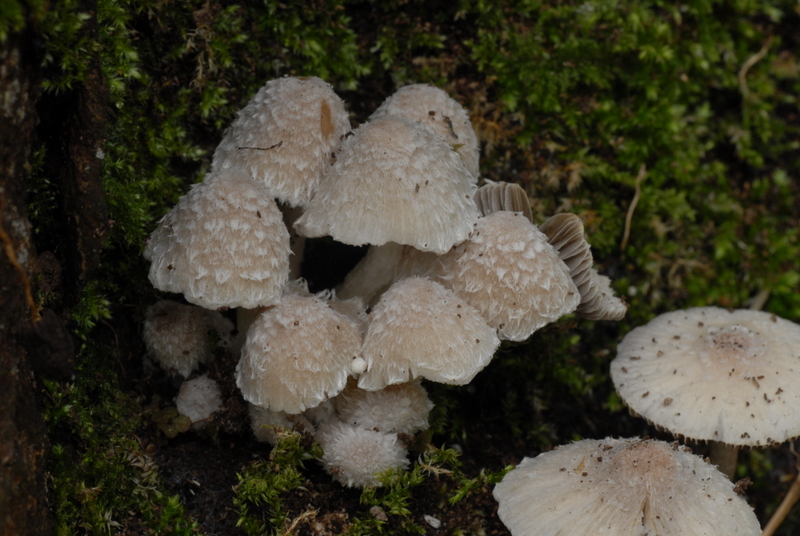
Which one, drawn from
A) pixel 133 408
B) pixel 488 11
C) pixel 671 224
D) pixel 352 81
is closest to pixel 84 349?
pixel 133 408

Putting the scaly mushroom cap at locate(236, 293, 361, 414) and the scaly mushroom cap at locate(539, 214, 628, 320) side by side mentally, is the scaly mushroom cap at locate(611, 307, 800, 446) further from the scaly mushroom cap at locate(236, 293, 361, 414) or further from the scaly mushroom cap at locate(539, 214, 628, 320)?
the scaly mushroom cap at locate(236, 293, 361, 414)

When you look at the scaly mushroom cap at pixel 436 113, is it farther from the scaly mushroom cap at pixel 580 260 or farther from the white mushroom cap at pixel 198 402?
the white mushroom cap at pixel 198 402

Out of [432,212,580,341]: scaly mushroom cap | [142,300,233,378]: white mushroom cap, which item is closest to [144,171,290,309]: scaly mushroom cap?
[142,300,233,378]: white mushroom cap

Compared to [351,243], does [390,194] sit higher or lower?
higher

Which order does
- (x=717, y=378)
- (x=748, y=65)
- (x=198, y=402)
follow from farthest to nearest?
1. (x=748, y=65)
2. (x=717, y=378)
3. (x=198, y=402)

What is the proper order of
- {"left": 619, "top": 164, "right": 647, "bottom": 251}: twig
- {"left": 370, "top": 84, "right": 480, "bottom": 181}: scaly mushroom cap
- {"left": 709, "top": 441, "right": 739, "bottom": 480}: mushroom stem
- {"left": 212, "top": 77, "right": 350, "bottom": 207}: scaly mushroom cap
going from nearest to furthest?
{"left": 212, "top": 77, "right": 350, "bottom": 207}: scaly mushroom cap < {"left": 370, "top": 84, "right": 480, "bottom": 181}: scaly mushroom cap < {"left": 709, "top": 441, "right": 739, "bottom": 480}: mushroom stem < {"left": 619, "top": 164, "right": 647, "bottom": 251}: twig

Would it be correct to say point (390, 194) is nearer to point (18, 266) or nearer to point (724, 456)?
point (18, 266)

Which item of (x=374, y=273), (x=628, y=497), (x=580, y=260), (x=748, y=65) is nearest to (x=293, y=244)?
(x=374, y=273)
